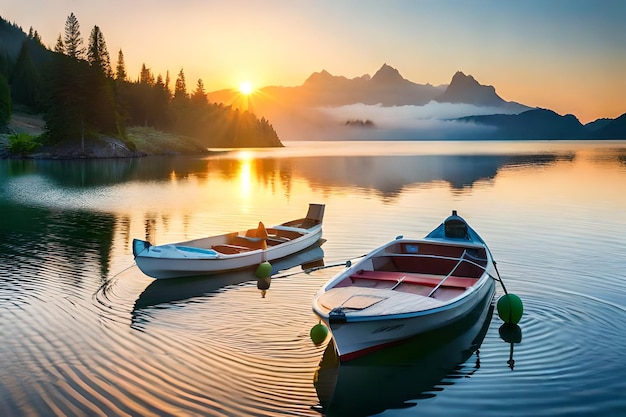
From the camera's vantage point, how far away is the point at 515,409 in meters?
11.7

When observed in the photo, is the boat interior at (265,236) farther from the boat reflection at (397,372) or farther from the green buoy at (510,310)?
the green buoy at (510,310)

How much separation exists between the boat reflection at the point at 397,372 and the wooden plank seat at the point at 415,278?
152cm

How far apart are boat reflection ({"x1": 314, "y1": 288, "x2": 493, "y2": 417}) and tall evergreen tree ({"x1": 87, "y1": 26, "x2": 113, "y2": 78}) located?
382 ft

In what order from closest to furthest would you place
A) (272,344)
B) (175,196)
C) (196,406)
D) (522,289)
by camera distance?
1. (196,406)
2. (272,344)
3. (522,289)
4. (175,196)

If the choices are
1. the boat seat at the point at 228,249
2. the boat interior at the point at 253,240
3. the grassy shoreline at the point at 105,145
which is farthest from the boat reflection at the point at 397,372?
the grassy shoreline at the point at 105,145

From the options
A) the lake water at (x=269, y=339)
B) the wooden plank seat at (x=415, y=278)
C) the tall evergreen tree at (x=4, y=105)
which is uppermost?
the tall evergreen tree at (x=4, y=105)

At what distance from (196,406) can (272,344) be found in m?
3.65

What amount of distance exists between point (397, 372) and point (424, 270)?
711 cm

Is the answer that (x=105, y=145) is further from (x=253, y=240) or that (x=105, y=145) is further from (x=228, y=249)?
(x=228, y=249)

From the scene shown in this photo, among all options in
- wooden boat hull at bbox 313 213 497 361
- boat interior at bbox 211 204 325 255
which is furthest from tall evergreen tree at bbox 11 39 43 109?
wooden boat hull at bbox 313 213 497 361

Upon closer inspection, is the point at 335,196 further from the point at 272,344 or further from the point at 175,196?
the point at 272,344

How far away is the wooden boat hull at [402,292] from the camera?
43.9 ft

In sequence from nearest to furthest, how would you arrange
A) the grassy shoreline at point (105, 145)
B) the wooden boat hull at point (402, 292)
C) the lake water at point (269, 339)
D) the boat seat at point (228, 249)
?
the lake water at point (269, 339) < the wooden boat hull at point (402, 292) < the boat seat at point (228, 249) < the grassy shoreline at point (105, 145)

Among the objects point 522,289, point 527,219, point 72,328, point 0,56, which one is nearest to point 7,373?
point 72,328
